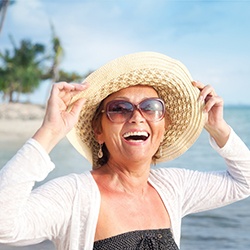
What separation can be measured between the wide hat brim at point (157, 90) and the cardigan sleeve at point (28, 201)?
0.42 metres

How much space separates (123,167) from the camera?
2344 mm

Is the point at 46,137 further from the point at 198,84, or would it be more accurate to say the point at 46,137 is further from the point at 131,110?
the point at 198,84

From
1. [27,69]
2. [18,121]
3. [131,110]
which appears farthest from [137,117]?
[27,69]

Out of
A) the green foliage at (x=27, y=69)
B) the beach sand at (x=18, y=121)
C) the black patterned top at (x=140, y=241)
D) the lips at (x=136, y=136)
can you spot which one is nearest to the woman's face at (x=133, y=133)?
the lips at (x=136, y=136)

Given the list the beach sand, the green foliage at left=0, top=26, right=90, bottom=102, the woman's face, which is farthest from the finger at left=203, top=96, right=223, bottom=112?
the green foliage at left=0, top=26, right=90, bottom=102

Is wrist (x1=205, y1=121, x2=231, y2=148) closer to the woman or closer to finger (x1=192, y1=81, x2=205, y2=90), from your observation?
the woman

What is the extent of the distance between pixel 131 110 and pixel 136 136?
0.36 ft

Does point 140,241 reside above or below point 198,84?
below

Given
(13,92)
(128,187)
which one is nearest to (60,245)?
(128,187)

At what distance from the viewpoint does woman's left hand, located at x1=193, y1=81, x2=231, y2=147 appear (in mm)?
2451

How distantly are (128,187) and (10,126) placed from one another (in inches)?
1084

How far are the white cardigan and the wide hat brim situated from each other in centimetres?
18

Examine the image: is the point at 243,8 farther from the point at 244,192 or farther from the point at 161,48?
the point at 244,192

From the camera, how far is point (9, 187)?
5.81 feet
